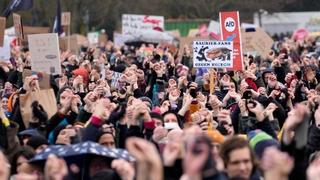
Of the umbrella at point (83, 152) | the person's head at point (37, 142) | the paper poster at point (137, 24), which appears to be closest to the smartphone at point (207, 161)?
the umbrella at point (83, 152)

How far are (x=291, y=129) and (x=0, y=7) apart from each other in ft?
154

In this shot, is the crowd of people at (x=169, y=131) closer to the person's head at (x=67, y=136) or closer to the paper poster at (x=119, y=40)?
the person's head at (x=67, y=136)

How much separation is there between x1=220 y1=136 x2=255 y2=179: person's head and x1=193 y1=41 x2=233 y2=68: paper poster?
324 inches

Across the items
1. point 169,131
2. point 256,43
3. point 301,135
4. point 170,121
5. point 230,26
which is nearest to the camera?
point 301,135

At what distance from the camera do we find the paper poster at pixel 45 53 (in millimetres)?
15516

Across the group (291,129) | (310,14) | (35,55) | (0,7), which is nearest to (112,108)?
(291,129)

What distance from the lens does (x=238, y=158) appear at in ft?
24.7

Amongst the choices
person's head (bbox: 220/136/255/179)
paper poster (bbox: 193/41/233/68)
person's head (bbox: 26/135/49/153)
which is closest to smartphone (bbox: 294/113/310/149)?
person's head (bbox: 220/136/255/179)

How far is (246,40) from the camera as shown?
25766 mm

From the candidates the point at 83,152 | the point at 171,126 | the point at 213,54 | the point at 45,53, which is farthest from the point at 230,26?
the point at 83,152

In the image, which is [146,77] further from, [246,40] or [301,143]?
[301,143]

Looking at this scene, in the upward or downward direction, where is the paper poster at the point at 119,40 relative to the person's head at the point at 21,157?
upward

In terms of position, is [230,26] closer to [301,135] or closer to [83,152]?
[83,152]

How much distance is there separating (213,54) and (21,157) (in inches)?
304
